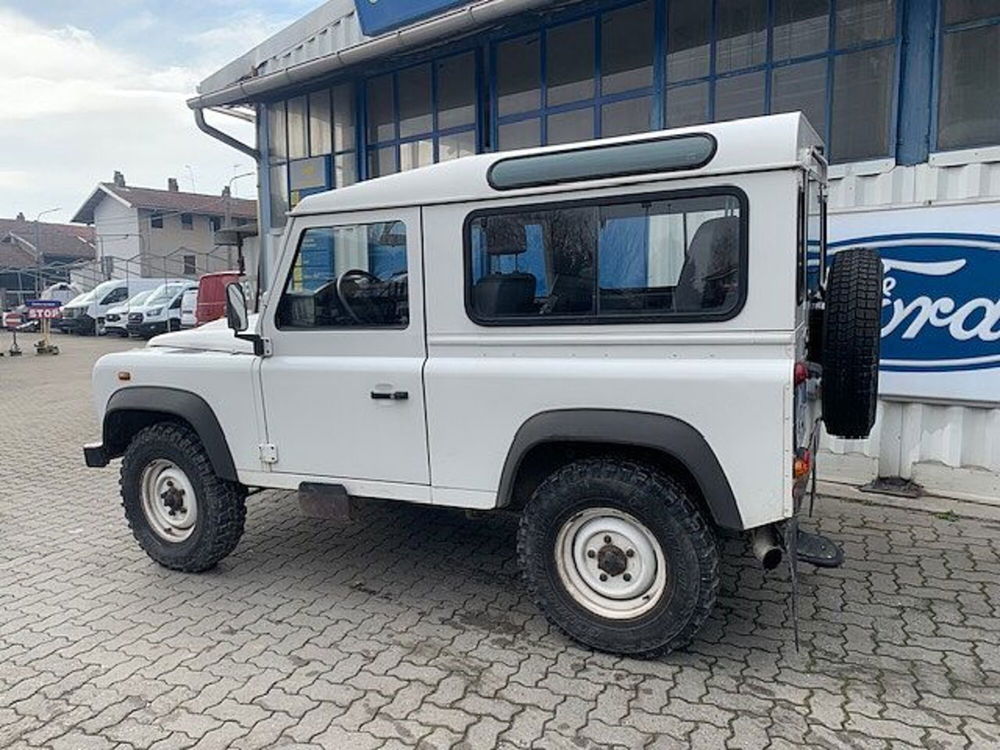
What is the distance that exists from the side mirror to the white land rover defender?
0.05 ft

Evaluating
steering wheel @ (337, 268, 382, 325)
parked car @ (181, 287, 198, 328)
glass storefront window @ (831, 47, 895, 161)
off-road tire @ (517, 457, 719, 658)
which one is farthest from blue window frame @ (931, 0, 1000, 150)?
parked car @ (181, 287, 198, 328)

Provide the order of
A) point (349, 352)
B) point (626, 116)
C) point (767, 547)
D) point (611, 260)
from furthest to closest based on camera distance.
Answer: point (626, 116) → point (349, 352) → point (611, 260) → point (767, 547)

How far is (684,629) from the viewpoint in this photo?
9.54 ft

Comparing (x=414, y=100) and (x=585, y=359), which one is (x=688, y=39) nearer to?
(x=414, y=100)

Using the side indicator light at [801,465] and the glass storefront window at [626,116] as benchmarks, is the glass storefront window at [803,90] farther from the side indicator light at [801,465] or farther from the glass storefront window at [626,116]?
the side indicator light at [801,465]

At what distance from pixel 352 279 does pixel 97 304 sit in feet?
80.2

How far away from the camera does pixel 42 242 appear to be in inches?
1810

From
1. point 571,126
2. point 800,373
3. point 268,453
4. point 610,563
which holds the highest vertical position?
point 571,126

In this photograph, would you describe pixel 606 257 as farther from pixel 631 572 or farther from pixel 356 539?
pixel 356 539

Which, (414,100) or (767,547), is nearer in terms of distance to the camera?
(767,547)

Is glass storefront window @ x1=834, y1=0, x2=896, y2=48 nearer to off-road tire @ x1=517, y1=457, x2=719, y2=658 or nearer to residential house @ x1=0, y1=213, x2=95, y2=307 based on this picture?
off-road tire @ x1=517, y1=457, x2=719, y2=658

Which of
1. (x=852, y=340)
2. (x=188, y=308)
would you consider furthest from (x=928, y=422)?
(x=188, y=308)

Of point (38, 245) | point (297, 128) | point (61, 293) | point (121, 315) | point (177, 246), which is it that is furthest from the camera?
point (38, 245)

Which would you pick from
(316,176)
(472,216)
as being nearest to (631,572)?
(472,216)
